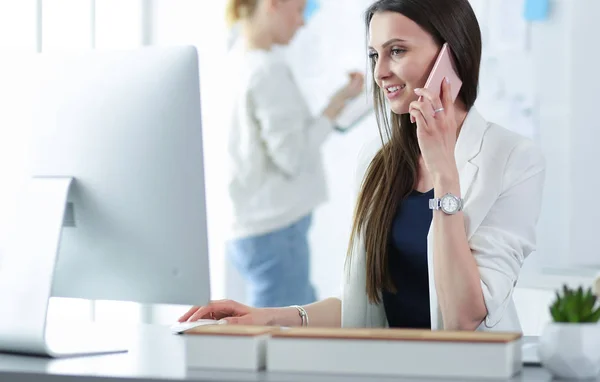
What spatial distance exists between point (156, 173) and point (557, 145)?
8.91 ft

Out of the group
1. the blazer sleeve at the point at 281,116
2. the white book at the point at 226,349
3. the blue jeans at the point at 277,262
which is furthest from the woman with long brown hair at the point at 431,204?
the blue jeans at the point at 277,262

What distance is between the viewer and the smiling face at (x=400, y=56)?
6.98 feet

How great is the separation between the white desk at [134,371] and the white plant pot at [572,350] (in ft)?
0.09

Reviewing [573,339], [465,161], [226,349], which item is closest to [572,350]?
[573,339]

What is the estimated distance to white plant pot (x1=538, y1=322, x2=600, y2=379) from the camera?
1319mm

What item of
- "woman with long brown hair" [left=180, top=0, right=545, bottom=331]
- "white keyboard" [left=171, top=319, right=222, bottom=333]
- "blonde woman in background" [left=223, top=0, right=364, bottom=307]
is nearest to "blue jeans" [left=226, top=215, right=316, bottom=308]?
"blonde woman in background" [left=223, top=0, right=364, bottom=307]

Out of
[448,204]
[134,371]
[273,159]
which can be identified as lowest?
[134,371]

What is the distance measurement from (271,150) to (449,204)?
7.01ft

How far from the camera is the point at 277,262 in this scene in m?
4.06

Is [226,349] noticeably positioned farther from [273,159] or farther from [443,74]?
[273,159]

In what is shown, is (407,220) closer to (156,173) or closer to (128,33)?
(156,173)

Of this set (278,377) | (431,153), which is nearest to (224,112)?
(431,153)

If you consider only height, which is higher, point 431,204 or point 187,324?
point 431,204

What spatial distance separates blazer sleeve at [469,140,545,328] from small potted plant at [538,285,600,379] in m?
0.57
